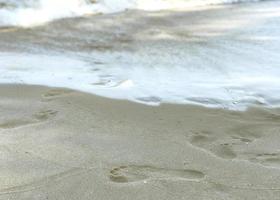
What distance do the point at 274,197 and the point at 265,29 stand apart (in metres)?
4.21

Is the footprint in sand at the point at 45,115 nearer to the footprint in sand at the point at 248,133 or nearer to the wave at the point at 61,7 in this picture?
the footprint in sand at the point at 248,133

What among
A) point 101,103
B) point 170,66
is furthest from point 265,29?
point 101,103

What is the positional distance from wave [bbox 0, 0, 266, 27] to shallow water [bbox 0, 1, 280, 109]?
36cm

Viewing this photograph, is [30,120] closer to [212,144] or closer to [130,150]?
[130,150]

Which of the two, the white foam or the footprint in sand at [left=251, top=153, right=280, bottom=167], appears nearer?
the footprint in sand at [left=251, top=153, right=280, bottom=167]

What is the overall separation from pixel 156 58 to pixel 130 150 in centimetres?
231

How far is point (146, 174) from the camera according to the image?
2.74m

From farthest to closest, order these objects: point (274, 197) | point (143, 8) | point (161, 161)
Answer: point (143, 8)
point (161, 161)
point (274, 197)

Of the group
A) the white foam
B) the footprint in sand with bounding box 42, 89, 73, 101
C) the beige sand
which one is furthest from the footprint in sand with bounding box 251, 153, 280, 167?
the footprint in sand with bounding box 42, 89, 73, 101

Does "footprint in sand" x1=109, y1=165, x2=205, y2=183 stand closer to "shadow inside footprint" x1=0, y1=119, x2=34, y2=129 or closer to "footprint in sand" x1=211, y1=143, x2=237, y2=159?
"footprint in sand" x1=211, y1=143, x2=237, y2=159

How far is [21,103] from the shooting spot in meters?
3.78

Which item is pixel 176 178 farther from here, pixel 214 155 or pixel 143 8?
pixel 143 8

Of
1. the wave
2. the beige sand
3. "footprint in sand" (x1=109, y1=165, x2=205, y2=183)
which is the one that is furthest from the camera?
the wave

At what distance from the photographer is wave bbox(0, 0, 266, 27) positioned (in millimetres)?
7336
